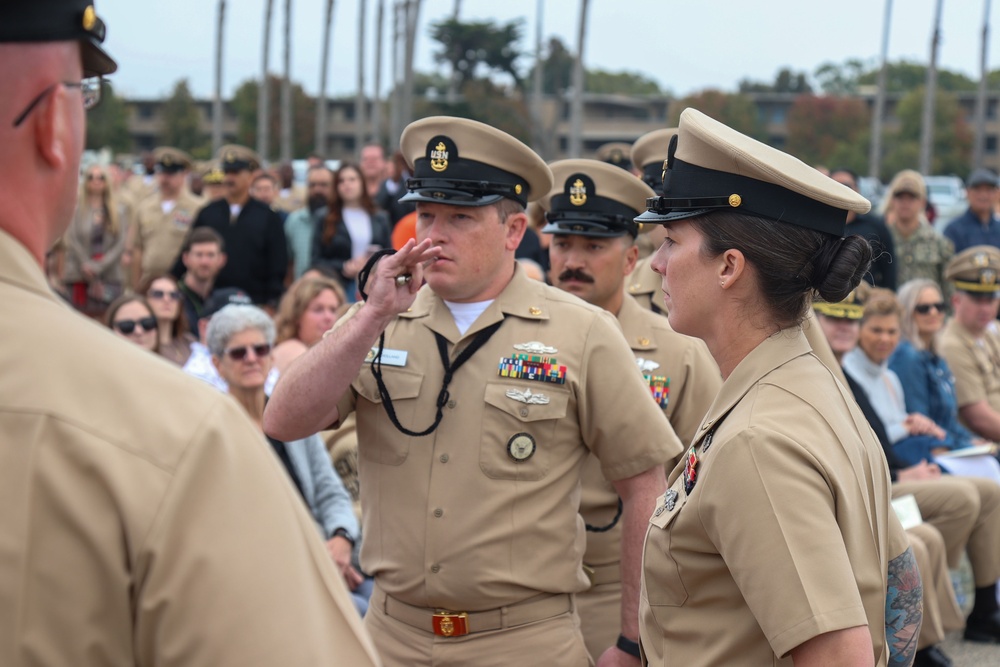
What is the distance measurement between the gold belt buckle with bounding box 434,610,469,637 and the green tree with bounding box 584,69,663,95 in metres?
99.4

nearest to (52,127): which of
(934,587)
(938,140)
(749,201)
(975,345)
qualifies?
(749,201)

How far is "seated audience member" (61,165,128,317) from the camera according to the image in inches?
454

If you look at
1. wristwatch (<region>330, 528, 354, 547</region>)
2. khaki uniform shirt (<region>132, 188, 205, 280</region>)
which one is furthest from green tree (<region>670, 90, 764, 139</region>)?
wristwatch (<region>330, 528, 354, 547</region>)

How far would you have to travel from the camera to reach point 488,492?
10.4 feet

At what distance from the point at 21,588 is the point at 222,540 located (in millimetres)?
200

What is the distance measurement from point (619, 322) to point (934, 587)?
2881 millimetres

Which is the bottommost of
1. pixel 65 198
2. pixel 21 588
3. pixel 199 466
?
pixel 21 588

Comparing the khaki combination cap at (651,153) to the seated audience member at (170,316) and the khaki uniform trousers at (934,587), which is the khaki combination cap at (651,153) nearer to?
the khaki uniform trousers at (934,587)

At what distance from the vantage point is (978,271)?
25.5 ft

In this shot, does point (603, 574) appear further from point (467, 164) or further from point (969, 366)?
point (969, 366)

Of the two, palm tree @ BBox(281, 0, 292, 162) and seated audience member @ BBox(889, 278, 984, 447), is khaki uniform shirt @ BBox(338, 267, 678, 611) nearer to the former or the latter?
seated audience member @ BBox(889, 278, 984, 447)

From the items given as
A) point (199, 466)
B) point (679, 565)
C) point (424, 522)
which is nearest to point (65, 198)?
point (199, 466)

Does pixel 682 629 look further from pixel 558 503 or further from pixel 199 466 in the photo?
pixel 199 466

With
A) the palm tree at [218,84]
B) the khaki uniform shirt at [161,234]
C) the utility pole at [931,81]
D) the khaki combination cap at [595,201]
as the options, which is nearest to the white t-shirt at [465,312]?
the khaki combination cap at [595,201]
